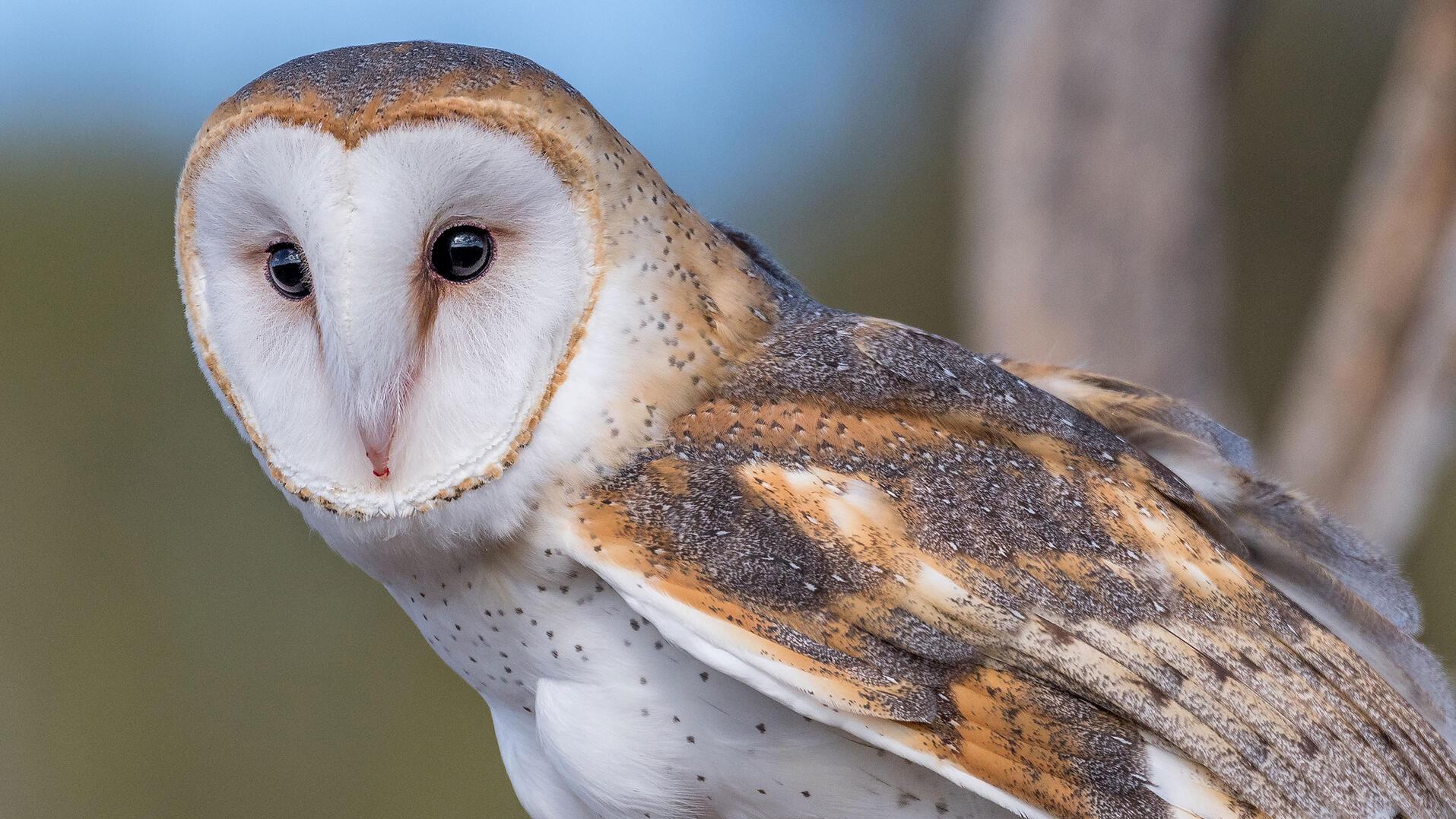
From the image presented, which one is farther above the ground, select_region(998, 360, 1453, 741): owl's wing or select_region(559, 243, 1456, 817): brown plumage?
select_region(998, 360, 1453, 741): owl's wing

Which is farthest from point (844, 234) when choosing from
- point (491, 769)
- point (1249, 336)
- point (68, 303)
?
point (68, 303)

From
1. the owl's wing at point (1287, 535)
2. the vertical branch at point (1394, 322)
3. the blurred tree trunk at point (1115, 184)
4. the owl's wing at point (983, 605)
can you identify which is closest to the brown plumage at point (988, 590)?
the owl's wing at point (983, 605)

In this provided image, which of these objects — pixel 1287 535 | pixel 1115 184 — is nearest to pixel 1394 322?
pixel 1115 184

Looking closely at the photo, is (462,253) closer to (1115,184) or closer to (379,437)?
(379,437)

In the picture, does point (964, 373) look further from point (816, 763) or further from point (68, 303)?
point (68, 303)

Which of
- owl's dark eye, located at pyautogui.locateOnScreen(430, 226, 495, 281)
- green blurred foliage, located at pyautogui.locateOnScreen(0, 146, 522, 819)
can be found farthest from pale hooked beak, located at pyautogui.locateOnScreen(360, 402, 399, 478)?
green blurred foliage, located at pyautogui.locateOnScreen(0, 146, 522, 819)

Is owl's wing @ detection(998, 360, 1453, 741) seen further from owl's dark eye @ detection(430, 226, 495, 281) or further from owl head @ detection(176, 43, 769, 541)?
owl's dark eye @ detection(430, 226, 495, 281)
